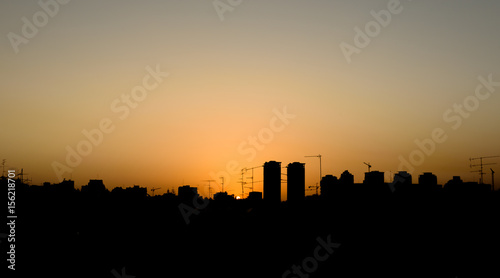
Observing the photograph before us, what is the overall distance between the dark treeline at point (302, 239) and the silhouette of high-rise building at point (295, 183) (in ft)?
6.29

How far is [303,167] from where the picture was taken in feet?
335

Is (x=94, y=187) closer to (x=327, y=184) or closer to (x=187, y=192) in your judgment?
(x=187, y=192)

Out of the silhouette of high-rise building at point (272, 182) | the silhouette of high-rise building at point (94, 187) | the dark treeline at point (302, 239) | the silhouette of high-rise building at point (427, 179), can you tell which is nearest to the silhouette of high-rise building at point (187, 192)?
the silhouette of high-rise building at point (94, 187)

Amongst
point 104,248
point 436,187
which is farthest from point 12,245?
point 436,187

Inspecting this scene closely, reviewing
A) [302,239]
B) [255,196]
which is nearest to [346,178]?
[302,239]

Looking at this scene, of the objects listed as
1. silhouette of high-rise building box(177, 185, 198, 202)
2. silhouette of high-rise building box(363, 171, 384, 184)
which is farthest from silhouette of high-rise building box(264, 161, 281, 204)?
silhouette of high-rise building box(177, 185, 198, 202)

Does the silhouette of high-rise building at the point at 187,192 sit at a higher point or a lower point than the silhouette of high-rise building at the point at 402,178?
lower

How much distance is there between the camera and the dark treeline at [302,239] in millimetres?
69500

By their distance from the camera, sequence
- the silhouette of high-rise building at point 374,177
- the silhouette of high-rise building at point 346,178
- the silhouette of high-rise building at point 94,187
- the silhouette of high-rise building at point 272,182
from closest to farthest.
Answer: the silhouette of high-rise building at point 374,177, the silhouette of high-rise building at point 346,178, the silhouette of high-rise building at point 272,182, the silhouette of high-rise building at point 94,187

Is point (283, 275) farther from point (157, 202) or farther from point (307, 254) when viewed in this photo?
point (157, 202)

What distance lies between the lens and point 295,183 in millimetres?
98938

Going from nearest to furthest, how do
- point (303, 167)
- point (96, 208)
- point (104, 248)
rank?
point (104, 248) < point (303, 167) < point (96, 208)

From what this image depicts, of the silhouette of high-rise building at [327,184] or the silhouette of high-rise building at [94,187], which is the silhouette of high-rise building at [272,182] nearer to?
the silhouette of high-rise building at [327,184]

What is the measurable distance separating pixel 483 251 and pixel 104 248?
67908mm
